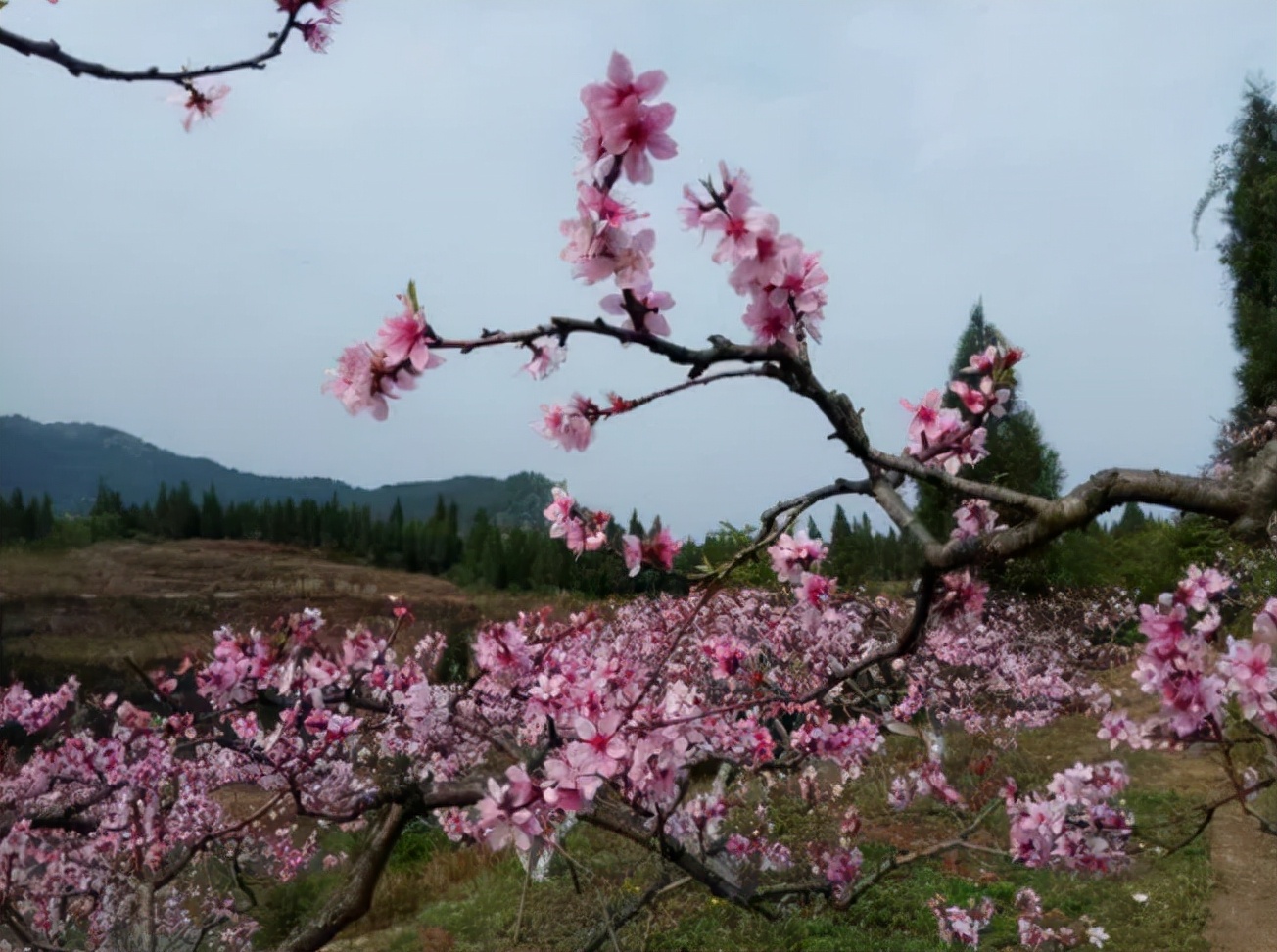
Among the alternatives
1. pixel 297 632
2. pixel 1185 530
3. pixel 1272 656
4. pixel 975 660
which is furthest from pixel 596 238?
pixel 1185 530

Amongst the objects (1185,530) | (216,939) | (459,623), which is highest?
(1185,530)

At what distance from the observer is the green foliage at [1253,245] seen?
11516mm

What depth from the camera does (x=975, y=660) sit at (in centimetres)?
954

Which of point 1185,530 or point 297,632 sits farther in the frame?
point 1185,530

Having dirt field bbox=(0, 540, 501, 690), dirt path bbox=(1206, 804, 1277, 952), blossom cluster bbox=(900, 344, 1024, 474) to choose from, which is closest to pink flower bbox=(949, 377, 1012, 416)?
blossom cluster bbox=(900, 344, 1024, 474)

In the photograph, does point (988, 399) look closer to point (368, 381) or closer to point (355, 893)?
Answer: point (368, 381)

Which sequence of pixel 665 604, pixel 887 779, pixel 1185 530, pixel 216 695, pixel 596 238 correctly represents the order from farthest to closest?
pixel 1185 530
pixel 665 604
pixel 887 779
pixel 216 695
pixel 596 238

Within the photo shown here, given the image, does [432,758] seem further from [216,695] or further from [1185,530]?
[1185,530]

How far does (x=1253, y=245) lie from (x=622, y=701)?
1342 cm

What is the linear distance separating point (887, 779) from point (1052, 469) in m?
Answer: 11.4

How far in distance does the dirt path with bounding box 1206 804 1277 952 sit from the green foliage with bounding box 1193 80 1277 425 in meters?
6.69

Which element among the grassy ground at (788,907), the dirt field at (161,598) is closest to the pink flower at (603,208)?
the grassy ground at (788,907)

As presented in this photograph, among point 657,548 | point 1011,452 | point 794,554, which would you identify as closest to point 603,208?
point 657,548

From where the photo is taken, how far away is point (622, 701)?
224cm
